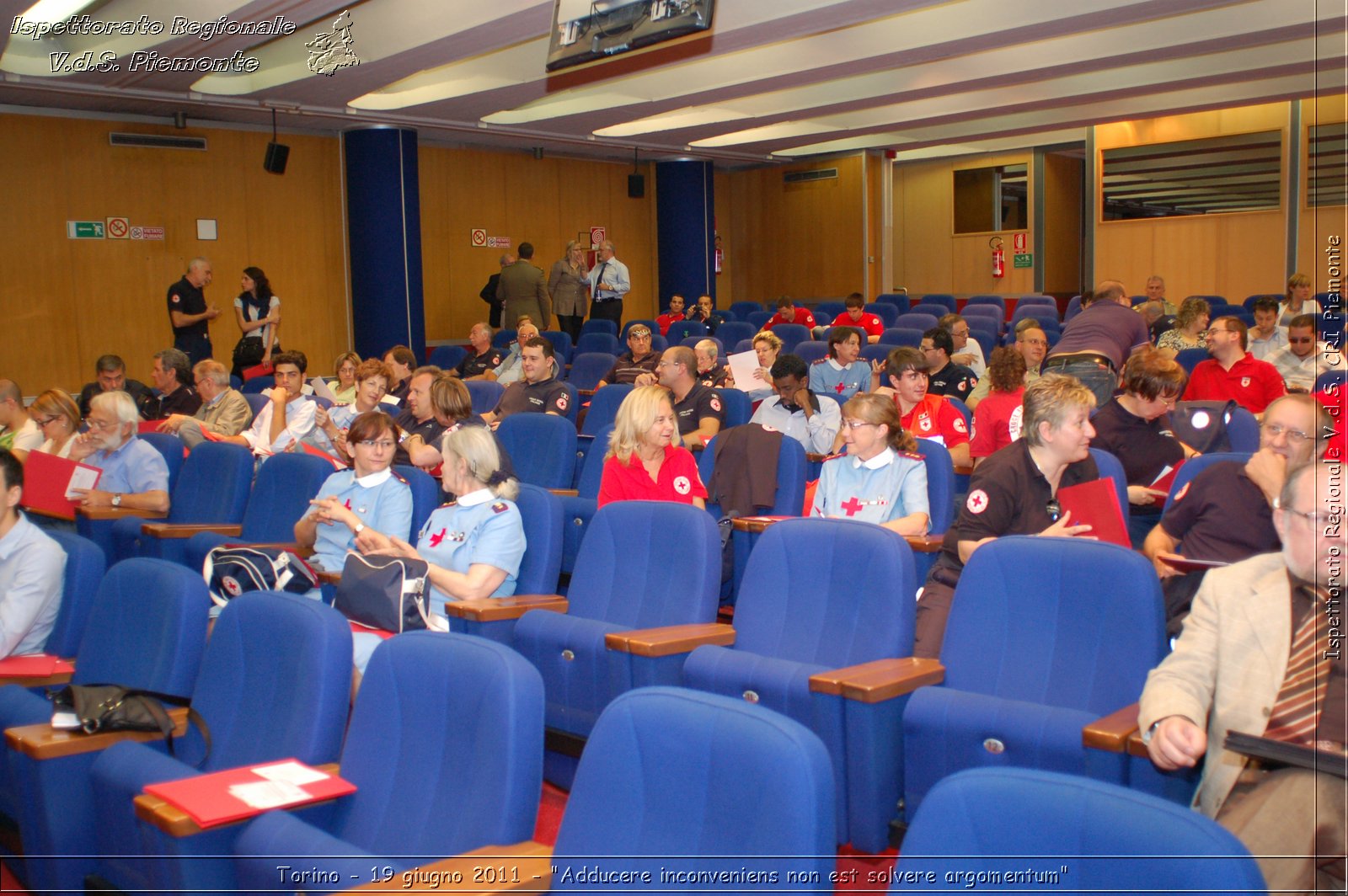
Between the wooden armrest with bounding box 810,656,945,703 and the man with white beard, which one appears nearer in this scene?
the wooden armrest with bounding box 810,656,945,703

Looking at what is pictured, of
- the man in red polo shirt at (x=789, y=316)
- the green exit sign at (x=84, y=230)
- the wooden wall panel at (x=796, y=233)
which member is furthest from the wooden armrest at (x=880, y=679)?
the wooden wall panel at (x=796, y=233)

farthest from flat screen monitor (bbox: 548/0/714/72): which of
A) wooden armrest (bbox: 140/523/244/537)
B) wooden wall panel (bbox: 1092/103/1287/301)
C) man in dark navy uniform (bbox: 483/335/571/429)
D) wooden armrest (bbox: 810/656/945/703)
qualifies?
wooden wall panel (bbox: 1092/103/1287/301)

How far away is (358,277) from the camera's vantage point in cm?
1162

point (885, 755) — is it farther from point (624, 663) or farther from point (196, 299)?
point (196, 299)

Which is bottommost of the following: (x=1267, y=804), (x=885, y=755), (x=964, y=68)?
(x=885, y=755)

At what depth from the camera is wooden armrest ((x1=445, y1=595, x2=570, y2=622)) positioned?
10.6 feet

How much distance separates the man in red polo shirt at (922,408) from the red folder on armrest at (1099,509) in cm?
170

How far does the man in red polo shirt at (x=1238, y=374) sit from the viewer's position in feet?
19.3

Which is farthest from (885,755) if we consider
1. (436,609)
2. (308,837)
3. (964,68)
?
(964,68)

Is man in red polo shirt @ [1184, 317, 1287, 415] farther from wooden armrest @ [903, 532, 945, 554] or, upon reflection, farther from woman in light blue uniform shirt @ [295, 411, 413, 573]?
woman in light blue uniform shirt @ [295, 411, 413, 573]

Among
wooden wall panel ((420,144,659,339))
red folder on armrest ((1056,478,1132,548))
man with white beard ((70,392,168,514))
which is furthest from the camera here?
wooden wall panel ((420,144,659,339))

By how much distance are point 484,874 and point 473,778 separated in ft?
0.78

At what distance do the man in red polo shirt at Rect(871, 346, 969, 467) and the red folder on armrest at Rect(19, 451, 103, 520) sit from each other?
12.4 ft

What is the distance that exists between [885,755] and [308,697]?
133cm
